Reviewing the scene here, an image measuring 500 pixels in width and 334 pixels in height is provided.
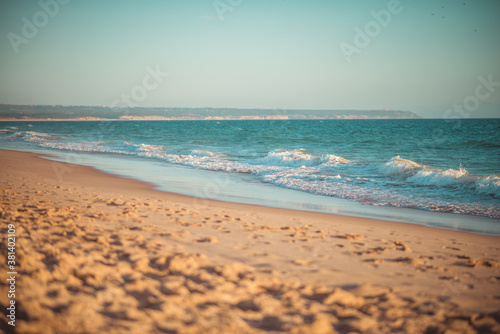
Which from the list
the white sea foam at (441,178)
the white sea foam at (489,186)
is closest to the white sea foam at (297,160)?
the white sea foam at (441,178)

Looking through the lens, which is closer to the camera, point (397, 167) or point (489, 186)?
point (489, 186)

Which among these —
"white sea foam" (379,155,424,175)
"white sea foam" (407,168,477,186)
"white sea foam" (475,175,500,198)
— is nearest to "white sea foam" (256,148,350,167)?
"white sea foam" (379,155,424,175)

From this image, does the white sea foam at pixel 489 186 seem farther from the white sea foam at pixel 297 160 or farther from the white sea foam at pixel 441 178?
the white sea foam at pixel 297 160

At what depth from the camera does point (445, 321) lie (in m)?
3.02

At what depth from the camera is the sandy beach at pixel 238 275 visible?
110 inches

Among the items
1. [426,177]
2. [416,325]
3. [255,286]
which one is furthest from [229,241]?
[426,177]

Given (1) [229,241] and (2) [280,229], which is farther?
(2) [280,229]

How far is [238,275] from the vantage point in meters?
3.72

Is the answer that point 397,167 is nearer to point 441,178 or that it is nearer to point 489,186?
point 441,178

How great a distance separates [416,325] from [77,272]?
11.5 feet

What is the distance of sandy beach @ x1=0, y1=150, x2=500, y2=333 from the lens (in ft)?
9.21

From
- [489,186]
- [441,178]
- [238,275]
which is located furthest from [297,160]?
[238,275]

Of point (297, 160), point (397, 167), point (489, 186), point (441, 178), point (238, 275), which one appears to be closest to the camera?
point (238, 275)

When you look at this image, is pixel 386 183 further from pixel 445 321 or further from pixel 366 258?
pixel 445 321
